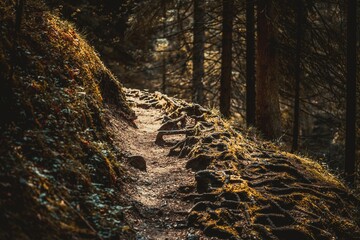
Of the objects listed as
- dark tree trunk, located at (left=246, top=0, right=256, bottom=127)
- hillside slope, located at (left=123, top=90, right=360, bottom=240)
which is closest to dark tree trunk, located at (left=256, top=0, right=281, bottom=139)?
dark tree trunk, located at (left=246, top=0, right=256, bottom=127)

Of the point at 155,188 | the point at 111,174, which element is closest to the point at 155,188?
the point at 155,188

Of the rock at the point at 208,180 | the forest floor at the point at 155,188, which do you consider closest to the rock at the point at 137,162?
the forest floor at the point at 155,188

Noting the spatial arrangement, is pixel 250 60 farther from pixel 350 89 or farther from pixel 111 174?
pixel 111 174

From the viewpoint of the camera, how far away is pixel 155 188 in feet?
22.3

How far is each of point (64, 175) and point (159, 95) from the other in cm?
920

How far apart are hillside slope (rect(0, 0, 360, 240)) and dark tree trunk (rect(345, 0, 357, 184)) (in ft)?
6.63

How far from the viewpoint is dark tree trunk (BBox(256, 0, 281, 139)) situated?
11.2 metres

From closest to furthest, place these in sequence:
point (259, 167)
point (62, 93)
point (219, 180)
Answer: point (62, 93) < point (219, 180) < point (259, 167)

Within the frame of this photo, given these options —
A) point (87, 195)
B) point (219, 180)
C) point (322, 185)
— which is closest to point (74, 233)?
point (87, 195)

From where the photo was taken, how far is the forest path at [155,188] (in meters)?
5.50

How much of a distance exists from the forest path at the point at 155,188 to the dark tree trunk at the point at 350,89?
463 cm

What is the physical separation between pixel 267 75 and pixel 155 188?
614 centimetres

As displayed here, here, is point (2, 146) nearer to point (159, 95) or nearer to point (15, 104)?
point (15, 104)

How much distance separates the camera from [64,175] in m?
4.67
